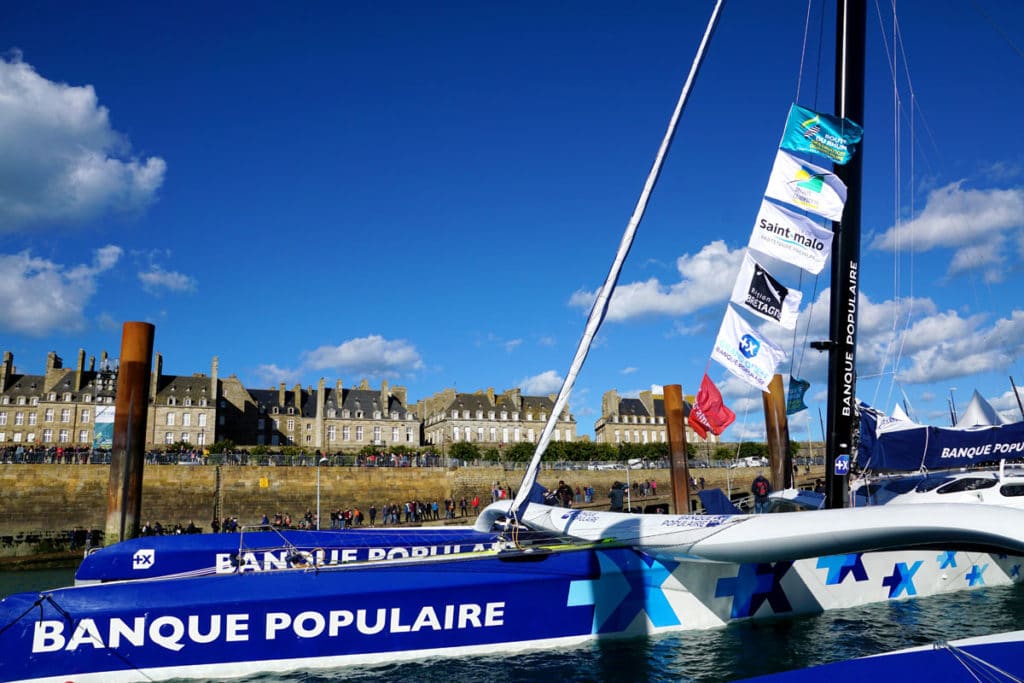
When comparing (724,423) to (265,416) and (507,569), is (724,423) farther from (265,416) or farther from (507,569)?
(265,416)

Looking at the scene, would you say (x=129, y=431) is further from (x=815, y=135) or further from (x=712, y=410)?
(x=815, y=135)

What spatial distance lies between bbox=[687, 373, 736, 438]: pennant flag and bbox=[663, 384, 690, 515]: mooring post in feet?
42.5

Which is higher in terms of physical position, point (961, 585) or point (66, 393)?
point (66, 393)

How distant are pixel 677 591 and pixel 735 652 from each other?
0.95 meters

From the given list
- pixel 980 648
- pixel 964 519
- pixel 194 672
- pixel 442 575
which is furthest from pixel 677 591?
pixel 194 672

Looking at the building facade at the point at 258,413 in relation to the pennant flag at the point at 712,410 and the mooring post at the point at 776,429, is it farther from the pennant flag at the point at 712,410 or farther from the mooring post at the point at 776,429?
the pennant flag at the point at 712,410

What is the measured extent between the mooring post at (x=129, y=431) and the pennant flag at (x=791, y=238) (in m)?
11.0

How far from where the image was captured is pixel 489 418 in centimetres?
8181

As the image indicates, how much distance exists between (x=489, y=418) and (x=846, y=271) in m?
73.1

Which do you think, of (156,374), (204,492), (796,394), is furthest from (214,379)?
(796,394)

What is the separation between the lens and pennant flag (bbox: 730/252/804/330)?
853 centimetres

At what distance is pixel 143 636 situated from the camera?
6922 millimetres

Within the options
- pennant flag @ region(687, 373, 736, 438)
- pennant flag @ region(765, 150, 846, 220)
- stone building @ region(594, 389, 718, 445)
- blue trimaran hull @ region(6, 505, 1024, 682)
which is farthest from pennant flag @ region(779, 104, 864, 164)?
stone building @ region(594, 389, 718, 445)

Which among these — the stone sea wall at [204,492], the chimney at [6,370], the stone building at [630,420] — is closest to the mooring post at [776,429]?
the stone sea wall at [204,492]
